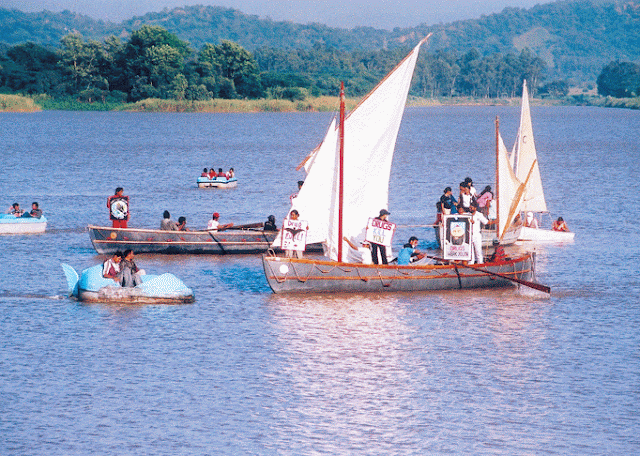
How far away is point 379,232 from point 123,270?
27.7 ft

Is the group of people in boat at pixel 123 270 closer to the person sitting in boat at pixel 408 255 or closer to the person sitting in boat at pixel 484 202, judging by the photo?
the person sitting in boat at pixel 408 255

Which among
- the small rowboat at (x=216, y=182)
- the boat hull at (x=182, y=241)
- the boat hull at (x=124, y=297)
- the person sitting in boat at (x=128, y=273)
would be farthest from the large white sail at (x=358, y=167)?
the small rowboat at (x=216, y=182)

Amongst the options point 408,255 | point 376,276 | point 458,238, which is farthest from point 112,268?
point 458,238

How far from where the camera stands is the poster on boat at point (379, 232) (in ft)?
108

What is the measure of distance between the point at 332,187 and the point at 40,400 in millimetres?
13799

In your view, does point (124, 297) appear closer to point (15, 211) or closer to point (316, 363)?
point (316, 363)

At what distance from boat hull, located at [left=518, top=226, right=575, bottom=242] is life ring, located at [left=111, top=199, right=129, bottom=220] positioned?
18187 millimetres

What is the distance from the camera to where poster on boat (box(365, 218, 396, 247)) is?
3284 centimetres

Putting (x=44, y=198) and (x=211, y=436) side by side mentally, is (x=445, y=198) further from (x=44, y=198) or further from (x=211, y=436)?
(x=44, y=198)

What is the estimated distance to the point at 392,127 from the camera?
33.9m

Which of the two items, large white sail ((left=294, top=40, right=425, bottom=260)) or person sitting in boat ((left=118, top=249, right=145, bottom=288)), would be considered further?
large white sail ((left=294, top=40, right=425, bottom=260))

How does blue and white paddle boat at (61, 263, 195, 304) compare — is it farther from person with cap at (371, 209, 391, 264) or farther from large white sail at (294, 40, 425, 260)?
person with cap at (371, 209, 391, 264)

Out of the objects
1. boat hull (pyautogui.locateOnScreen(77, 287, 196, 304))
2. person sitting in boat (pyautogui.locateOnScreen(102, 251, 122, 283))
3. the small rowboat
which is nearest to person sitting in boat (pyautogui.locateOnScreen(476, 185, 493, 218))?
boat hull (pyautogui.locateOnScreen(77, 287, 196, 304))

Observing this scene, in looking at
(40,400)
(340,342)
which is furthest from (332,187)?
(40,400)
